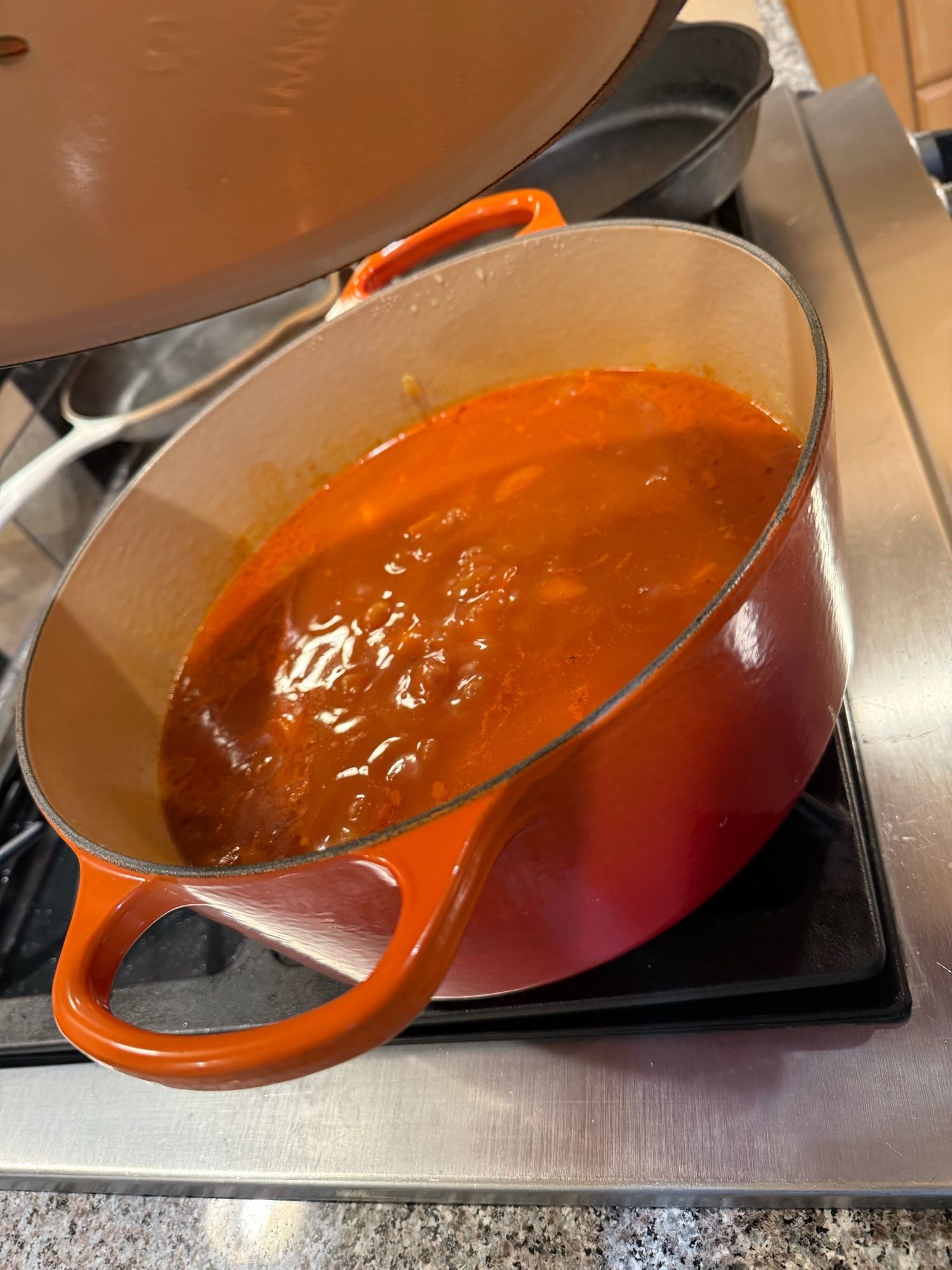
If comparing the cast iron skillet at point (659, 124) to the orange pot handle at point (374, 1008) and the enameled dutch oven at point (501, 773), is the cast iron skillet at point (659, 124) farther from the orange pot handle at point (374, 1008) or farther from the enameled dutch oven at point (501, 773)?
the orange pot handle at point (374, 1008)

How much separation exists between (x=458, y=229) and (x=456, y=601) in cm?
33

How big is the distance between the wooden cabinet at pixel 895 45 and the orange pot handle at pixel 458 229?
152 cm

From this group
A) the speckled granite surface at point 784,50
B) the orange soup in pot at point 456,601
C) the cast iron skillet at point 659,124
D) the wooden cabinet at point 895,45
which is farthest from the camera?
the wooden cabinet at point 895,45

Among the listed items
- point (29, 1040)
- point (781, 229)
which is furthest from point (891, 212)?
point (29, 1040)

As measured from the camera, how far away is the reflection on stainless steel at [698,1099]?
0.43 metres

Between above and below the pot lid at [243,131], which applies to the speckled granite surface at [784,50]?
Result: below

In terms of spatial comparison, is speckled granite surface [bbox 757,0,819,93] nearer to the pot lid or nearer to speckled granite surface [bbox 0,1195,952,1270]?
the pot lid

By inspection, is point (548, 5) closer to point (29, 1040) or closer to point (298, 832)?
point (298, 832)

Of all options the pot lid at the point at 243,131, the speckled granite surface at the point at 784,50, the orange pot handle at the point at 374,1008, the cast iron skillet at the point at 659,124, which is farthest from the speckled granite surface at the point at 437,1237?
the speckled granite surface at the point at 784,50

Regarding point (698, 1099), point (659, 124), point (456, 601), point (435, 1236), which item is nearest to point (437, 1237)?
point (435, 1236)

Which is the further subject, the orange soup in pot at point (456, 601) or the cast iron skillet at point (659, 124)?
the cast iron skillet at point (659, 124)

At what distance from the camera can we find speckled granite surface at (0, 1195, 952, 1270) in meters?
0.42

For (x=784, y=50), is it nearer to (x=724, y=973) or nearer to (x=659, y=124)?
(x=659, y=124)

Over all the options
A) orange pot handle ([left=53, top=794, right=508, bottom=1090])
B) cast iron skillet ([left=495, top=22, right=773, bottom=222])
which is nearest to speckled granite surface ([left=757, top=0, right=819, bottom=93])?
cast iron skillet ([left=495, top=22, right=773, bottom=222])
